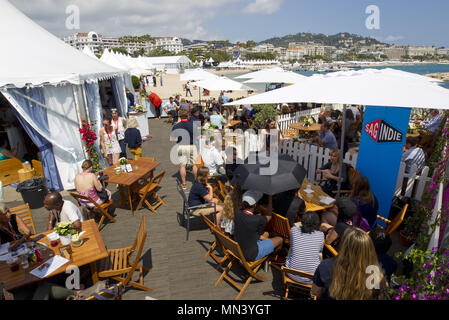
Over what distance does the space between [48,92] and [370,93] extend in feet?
23.3

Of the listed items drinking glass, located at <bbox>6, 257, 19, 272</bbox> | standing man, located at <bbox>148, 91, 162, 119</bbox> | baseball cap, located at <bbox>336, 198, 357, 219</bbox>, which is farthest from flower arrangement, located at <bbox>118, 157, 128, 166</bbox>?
standing man, located at <bbox>148, 91, 162, 119</bbox>

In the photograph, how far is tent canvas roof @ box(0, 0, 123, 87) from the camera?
6.19 metres

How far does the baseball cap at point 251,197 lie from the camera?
11.8ft

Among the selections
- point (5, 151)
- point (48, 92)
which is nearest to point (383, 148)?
point (48, 92)

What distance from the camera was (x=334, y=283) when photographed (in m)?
2.45

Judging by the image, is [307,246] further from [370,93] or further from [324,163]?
[324,163]

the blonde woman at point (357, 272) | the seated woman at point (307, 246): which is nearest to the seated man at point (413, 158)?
the seated woman at point (307, 246)

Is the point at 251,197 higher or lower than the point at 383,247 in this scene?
Result: higher

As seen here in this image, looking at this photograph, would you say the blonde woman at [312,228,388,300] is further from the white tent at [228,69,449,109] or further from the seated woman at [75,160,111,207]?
the seated woman at [75,160,111,207]

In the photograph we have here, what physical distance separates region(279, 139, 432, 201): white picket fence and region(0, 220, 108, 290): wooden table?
5199 millimetres

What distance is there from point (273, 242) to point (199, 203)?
5.48 ft

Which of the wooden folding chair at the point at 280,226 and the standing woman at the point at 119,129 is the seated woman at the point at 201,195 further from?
the standing woman at the point at 119,129

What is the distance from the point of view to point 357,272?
2.35 m
